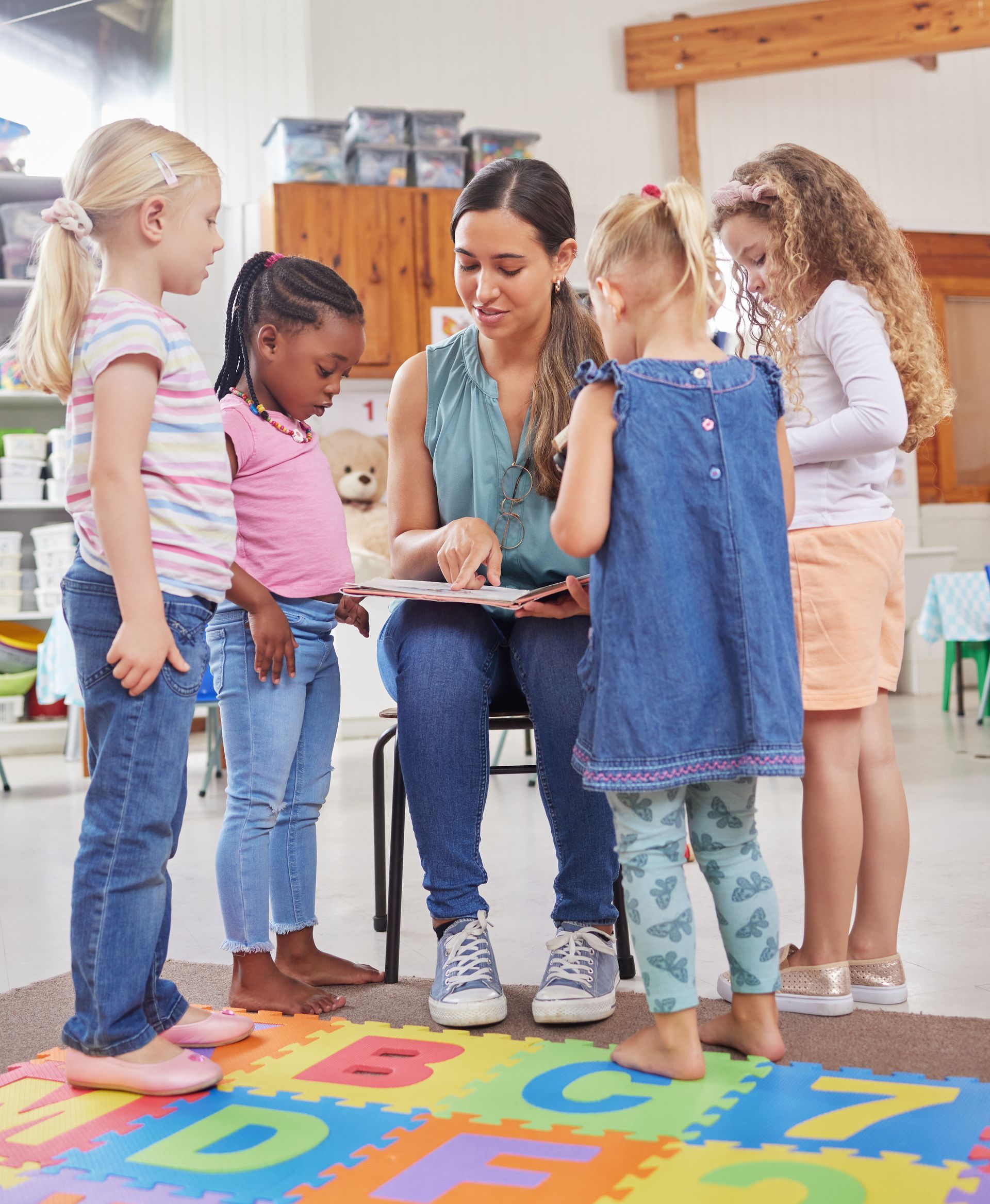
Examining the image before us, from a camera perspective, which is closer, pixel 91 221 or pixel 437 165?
pixel 91 221

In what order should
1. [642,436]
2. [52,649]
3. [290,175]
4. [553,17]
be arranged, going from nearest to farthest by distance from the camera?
[642,436] < [52,649] < [290,175] < [553,17]

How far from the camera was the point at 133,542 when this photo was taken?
123cm

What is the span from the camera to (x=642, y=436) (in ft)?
4.12

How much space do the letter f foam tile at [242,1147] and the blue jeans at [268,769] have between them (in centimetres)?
33

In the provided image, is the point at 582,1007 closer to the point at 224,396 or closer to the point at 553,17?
the point at 224,396

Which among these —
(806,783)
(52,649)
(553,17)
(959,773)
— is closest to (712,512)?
(806,783)

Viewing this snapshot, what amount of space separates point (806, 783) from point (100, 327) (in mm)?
992

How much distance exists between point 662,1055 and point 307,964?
1.93 feet

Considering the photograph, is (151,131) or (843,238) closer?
(151,131)

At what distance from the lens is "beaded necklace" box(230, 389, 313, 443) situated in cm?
161

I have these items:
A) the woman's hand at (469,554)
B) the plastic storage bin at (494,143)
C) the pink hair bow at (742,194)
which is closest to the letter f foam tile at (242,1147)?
the woman's hand at (469,554)

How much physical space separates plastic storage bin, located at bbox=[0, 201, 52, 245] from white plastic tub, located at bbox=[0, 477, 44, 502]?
0.91 meters

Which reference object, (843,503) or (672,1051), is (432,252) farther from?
(672,1051)

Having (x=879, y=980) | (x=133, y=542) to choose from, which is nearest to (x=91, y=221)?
(x=133, y=542)
